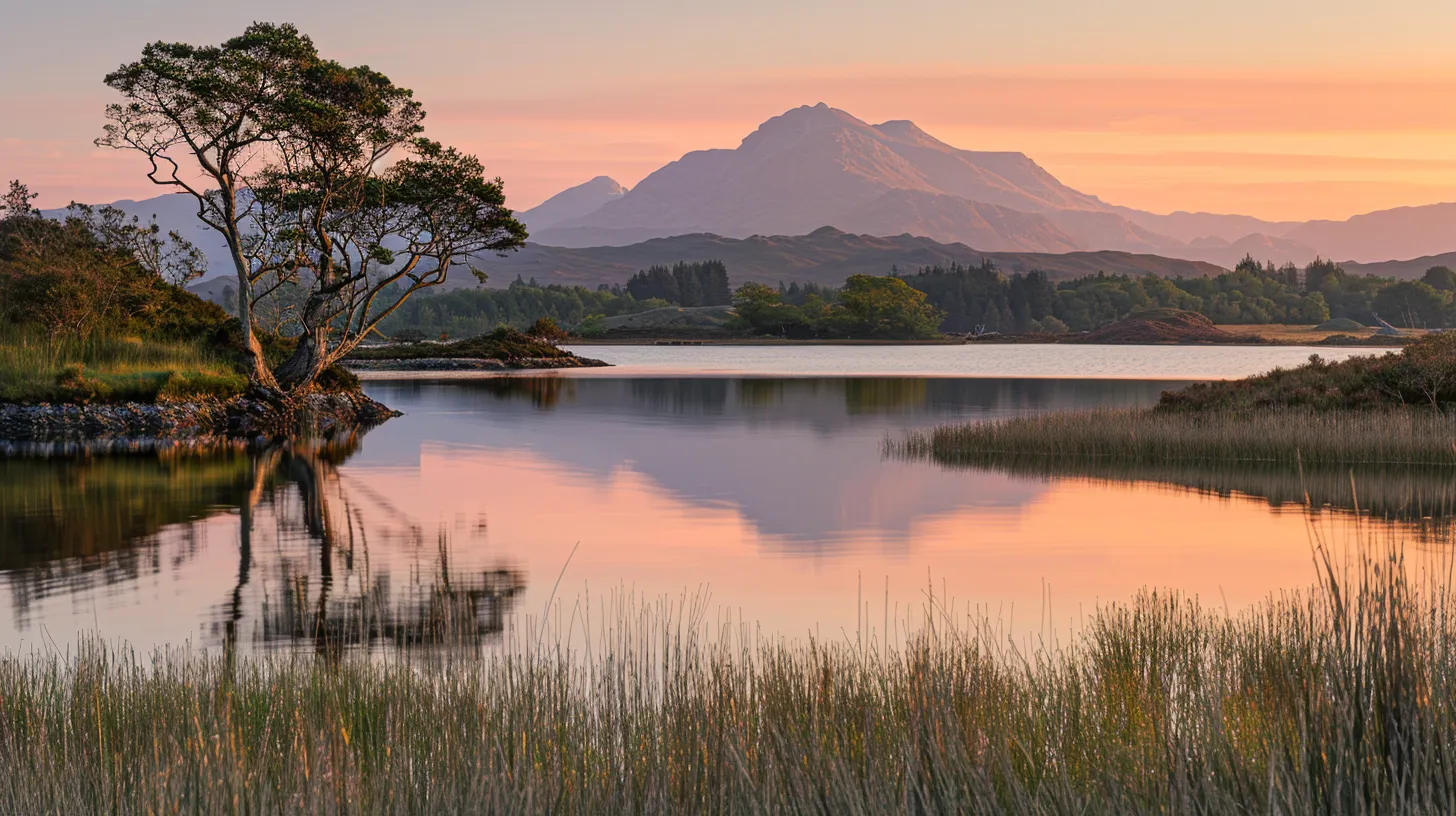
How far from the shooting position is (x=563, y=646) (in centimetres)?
1198

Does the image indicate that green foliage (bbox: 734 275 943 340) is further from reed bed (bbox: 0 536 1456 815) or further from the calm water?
reed bed (bbox: 0 536 1456 815)

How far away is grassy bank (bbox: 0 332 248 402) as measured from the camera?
35.9m

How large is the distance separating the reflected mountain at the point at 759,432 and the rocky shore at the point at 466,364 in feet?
45.1

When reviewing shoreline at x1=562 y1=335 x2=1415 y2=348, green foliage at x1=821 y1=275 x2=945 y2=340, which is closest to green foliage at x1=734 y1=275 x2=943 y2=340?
green foliage at x1=821 y1=275 x2=945 y2=340

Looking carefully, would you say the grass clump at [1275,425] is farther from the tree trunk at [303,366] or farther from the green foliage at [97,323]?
the green foliage at [97,323]

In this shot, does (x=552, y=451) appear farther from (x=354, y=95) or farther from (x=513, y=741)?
(x=513, y=741)

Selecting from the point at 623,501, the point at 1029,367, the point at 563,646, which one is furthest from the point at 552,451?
the point at 1029,367

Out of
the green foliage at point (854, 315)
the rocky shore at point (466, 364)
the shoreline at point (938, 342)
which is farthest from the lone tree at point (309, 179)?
the green foliage at point (854, 315)

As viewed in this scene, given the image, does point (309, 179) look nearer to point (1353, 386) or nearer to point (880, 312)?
point (1353, 386)

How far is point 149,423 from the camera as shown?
3600 cm

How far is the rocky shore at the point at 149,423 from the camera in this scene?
33.2 m

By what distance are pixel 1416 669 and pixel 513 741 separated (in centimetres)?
461

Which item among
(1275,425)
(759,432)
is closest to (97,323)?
(759,432)

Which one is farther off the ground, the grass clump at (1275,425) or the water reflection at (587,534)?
the grass clump at (1275,425)
